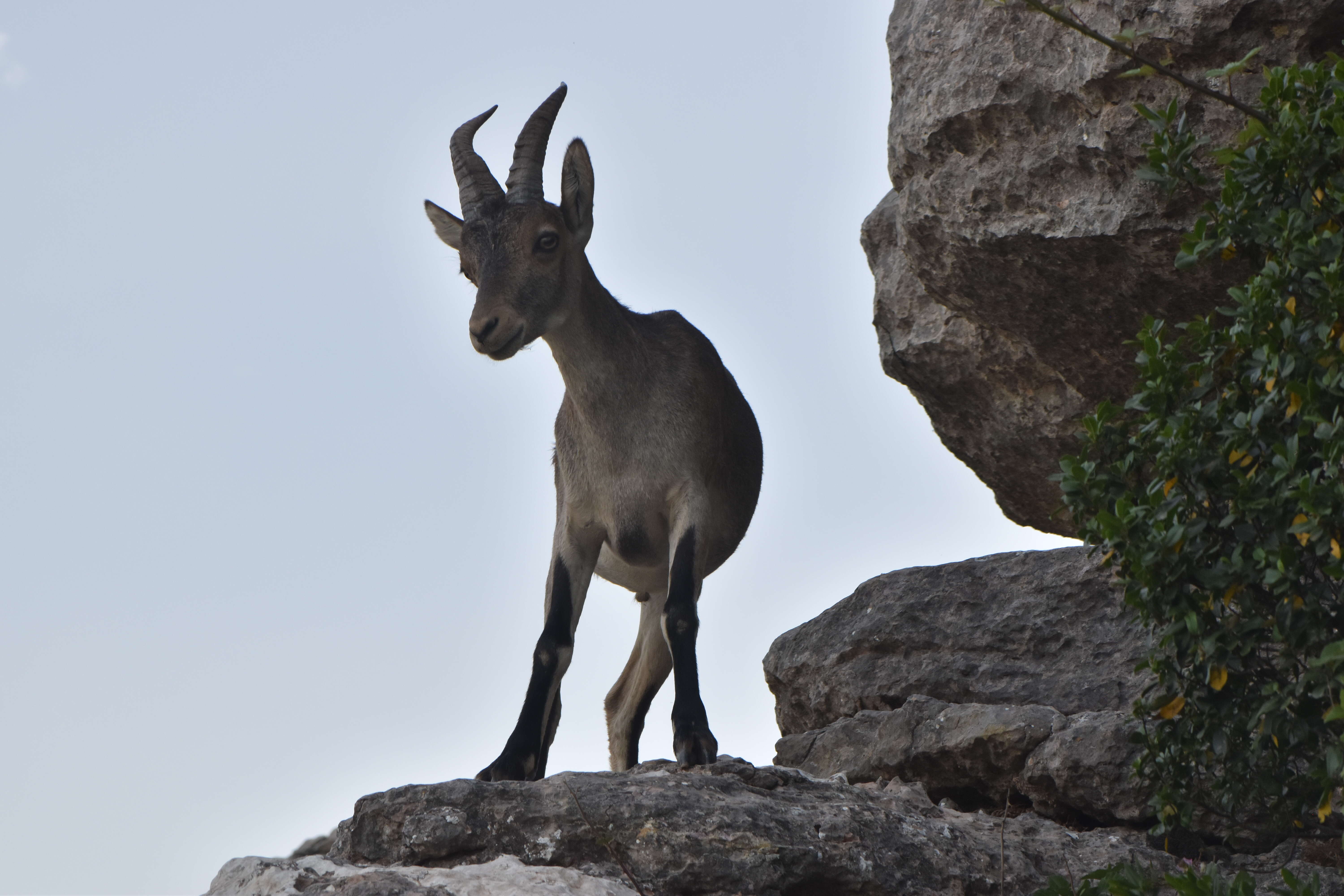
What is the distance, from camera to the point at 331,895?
3557 millimetres

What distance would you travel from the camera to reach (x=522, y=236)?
6.11 m

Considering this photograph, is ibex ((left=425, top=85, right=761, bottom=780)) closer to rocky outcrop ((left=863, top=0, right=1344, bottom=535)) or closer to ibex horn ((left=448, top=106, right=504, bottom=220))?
ibex horn ((left=448, top=106, right=504, bottom=220))

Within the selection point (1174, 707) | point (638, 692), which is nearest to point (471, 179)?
point (638, 692)

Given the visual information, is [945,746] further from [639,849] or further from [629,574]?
[629,574]

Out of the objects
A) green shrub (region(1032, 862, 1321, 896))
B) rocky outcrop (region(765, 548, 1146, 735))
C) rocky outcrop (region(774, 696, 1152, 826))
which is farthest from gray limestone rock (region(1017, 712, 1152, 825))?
green shrub (region(1032, 862, 1321, 896))

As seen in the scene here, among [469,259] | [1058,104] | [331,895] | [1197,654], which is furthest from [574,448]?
[1197,654]

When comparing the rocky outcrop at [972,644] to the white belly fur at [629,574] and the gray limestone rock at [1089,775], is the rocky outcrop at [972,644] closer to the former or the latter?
the gray limestone rock at [1089,775]

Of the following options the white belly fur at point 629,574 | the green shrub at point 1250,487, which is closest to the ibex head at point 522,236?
the white belly fur at point 629,574

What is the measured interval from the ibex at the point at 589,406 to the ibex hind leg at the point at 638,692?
0.35 meters

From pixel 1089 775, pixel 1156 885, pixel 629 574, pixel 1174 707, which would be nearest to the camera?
pixel 1174 707

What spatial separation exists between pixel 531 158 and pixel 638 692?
2763 mm

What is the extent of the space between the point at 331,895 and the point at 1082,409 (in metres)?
4.18

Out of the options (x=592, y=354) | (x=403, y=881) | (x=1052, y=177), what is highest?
(x=592, y=354)

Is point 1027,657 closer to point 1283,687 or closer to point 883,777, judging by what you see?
point 883,777
